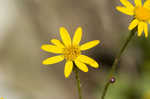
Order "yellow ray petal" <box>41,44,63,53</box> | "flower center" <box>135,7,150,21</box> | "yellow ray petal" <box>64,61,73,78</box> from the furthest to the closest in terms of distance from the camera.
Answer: "flower center" <box>135,7,150,21</box>
"yellow ray petal" <box>41,44,63,53</box>
"yellow ray petal" <box>64,61,73,78</box>

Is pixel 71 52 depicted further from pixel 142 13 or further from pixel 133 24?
pixel 142 13

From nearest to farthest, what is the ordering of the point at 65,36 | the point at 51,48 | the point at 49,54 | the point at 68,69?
the point at 68,69
the point at 51,48
the point at 65,36
the point at 49,54

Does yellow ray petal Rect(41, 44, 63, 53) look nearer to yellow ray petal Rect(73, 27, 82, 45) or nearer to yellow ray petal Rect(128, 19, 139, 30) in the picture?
yellow ray petal Rect(73, 27, 82, 45)

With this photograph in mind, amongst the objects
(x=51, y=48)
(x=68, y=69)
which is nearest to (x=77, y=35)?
(x=51, y=48)

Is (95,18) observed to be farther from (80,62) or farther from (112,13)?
(80,62)

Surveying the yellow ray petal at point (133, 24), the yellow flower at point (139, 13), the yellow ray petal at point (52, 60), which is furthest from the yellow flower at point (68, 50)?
the yellow flower at point (139, 13)

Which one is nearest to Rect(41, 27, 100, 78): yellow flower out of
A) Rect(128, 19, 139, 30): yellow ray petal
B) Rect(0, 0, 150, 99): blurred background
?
Rect(128, 19, 139, 30): yellow ray petal

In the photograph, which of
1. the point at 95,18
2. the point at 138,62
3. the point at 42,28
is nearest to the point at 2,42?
the point at 42,28

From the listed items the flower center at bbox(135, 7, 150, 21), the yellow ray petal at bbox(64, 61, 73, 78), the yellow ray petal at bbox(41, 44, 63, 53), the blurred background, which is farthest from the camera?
the blurred background
